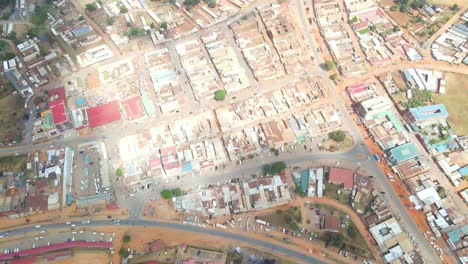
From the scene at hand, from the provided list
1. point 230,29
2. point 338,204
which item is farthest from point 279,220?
point 230,29

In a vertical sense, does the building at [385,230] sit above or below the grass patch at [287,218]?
below

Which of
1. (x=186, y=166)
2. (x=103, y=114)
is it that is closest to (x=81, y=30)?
(x=103, y=114)

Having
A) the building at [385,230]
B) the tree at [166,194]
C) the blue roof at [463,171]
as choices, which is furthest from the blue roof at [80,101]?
the blue roof at [463,171]

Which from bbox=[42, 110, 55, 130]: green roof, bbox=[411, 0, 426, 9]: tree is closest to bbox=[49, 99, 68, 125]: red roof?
bbox=[42, 110, 55, 130]: green roof

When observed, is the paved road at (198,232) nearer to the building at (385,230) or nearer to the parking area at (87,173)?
the parking area at (87,173)

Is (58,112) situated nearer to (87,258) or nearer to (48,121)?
(48,121)

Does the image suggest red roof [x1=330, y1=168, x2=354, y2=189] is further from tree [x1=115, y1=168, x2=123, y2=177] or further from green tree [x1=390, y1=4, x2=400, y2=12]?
green tree [x1=390, y1=4, x2=400, y2=12]
